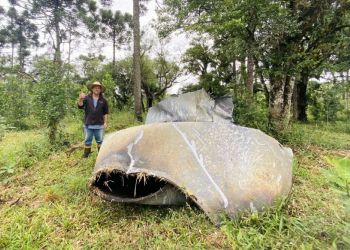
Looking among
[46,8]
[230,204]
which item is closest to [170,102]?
[230,204]

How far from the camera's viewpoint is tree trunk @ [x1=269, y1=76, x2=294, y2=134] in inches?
223

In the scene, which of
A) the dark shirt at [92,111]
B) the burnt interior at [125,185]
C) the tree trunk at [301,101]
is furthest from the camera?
the tree trunk at [301,101]

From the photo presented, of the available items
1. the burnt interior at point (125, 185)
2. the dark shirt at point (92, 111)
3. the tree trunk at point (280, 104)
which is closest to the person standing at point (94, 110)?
the dark shirt at point (92, 111)

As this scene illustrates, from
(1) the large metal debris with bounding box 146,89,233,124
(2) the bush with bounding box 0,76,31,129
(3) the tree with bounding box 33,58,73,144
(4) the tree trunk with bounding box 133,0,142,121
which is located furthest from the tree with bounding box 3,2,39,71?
(1) the large metal debris with bounding box 146,89,233,124

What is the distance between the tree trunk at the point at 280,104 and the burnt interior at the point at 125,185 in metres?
3.39

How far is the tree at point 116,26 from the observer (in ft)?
49.9

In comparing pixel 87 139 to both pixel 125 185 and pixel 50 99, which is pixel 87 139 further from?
pixel 125 185

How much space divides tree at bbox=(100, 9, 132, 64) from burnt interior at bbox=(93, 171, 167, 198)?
13460mm

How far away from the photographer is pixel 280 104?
575 cm

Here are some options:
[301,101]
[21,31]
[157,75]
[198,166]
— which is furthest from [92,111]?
[21,31]

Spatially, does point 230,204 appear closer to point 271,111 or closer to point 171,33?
point 271,111

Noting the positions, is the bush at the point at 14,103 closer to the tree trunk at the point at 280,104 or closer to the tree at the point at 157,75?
the tree at the point at 157,75

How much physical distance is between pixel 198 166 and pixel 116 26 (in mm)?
14798

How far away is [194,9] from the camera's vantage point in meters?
5.75
